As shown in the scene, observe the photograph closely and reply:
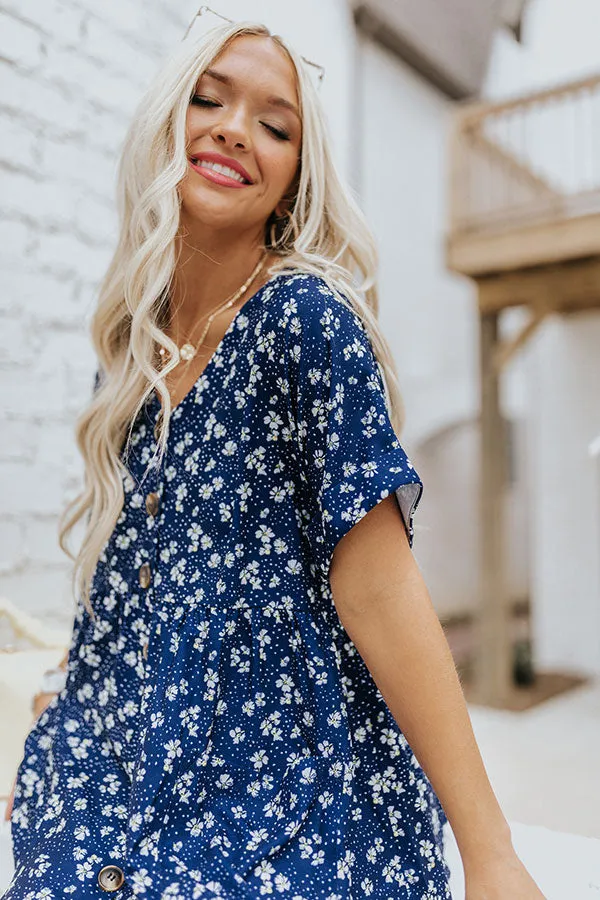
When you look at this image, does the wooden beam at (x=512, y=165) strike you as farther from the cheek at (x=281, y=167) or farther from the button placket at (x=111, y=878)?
the button placket at (x=111, y=878)

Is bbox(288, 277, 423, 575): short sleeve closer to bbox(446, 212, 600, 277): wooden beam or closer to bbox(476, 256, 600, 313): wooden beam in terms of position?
bbox(446, 212, 600, 277): wooden beam

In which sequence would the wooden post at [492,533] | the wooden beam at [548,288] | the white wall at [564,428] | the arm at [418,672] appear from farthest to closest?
the wooden post at [492,533] < the wooden beam at [548,288] < the white wall at [564,428] < the arm at [418,672]

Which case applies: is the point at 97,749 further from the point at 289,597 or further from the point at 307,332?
the point at 307,332

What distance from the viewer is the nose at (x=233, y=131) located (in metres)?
0.81

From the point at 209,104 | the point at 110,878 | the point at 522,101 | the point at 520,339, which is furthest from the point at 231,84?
the point at 520,339

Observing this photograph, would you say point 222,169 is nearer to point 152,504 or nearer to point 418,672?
point 152,504

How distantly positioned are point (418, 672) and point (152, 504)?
1.00ft

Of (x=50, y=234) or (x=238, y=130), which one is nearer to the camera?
(x=238, y=130)

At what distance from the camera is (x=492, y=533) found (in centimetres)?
423

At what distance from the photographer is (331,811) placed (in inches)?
26.5

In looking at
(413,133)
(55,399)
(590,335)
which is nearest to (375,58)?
(413,133)

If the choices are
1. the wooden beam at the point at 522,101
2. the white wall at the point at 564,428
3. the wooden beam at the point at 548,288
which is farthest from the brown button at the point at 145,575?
the wooden beam at the point at 548,288

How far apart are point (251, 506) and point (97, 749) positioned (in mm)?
287

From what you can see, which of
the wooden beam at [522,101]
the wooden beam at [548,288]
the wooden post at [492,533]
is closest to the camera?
the wooden beam at [522,101]
